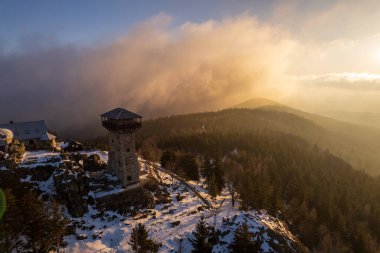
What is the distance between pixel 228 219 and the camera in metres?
61.8

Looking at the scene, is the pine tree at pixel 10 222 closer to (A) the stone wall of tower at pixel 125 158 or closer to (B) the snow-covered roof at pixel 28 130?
(A) the stone wall of tower at pixel 125 158

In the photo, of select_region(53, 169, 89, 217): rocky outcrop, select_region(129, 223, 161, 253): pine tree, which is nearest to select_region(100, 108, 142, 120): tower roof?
select_region(53, 169, 89, 217): rocky outcrop

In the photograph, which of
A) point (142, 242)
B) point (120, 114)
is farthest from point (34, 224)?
point (120, 114)

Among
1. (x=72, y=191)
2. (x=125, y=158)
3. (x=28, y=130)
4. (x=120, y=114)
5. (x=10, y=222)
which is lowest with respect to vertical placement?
(x=72, y=191)

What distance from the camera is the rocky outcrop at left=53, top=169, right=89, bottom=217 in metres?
55.3

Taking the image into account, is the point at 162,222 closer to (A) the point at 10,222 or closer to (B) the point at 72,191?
(B) the point at 72,191

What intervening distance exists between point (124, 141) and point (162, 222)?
70.6 ft

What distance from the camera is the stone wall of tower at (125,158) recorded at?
213 feet

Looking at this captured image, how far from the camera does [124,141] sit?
65.5 m

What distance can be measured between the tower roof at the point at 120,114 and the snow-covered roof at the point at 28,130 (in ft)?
73.6

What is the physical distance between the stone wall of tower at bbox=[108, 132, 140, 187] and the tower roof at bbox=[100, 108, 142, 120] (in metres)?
4.14

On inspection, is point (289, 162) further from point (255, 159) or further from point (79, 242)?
point (79, 242)

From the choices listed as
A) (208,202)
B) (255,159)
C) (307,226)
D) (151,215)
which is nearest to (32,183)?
(151,215)

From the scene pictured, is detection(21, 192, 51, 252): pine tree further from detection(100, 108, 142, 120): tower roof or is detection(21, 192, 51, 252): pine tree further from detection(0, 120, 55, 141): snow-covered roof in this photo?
detection(0, 120, 55, 141): snow-covered roof
